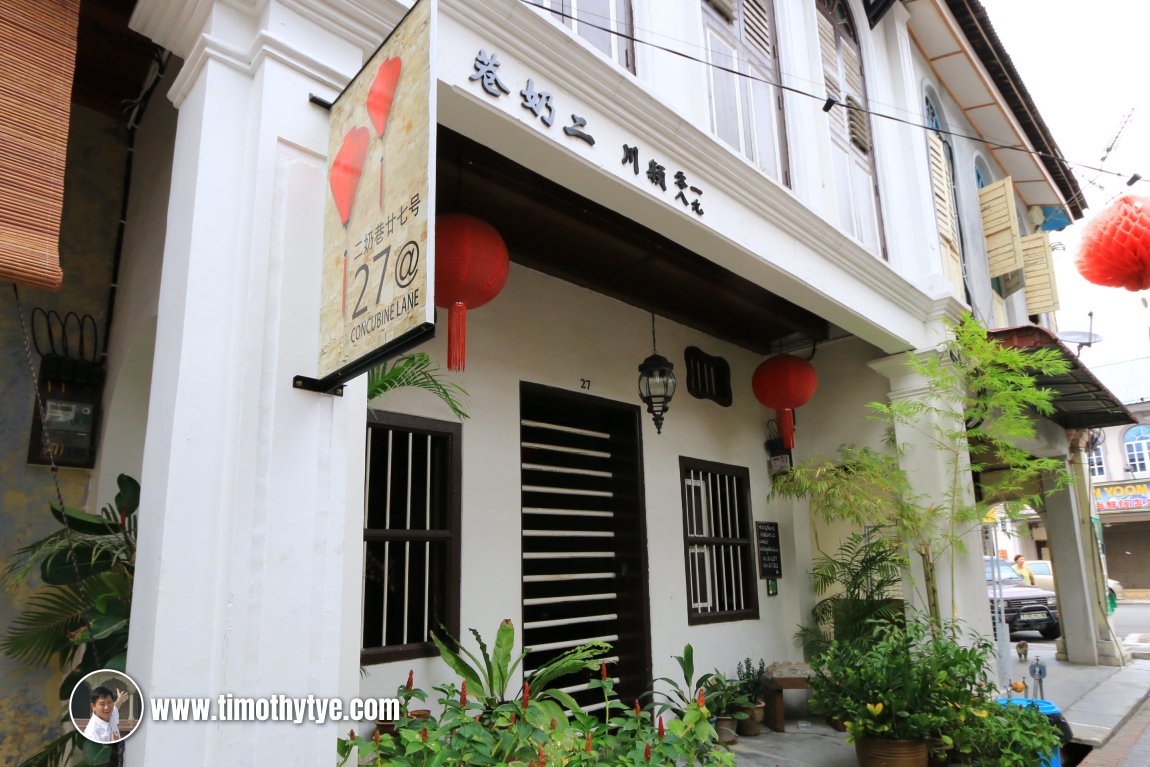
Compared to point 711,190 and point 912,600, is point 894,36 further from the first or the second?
point 912,600

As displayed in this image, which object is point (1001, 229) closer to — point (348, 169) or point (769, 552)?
point (769, 552)

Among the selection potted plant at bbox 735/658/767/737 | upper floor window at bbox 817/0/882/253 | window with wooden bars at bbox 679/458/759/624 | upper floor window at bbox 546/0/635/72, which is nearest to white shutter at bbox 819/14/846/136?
upper floor window at bbox 817/0/882/253

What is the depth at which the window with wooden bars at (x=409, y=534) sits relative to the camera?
4.91 m

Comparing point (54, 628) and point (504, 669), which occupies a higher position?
point (54, 628)

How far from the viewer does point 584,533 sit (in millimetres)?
6691

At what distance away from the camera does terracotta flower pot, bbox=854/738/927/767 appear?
527 cm

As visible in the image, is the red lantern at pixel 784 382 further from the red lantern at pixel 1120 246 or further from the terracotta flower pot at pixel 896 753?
the terracotta flower pot at pixel 896 753

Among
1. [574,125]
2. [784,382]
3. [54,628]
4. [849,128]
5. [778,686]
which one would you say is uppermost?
[849,128]

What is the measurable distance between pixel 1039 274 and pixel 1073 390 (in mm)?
3251

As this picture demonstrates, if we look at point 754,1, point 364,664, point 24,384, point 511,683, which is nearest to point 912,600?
point 511,683

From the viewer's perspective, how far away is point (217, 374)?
2525 mm

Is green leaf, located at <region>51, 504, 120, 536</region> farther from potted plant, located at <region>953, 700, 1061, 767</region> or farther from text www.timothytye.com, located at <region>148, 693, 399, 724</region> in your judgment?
potted plant, located at <region>953, 700, 1061, 767</region>

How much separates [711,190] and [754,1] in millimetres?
2618

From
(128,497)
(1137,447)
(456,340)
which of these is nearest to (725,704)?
(456,340)
